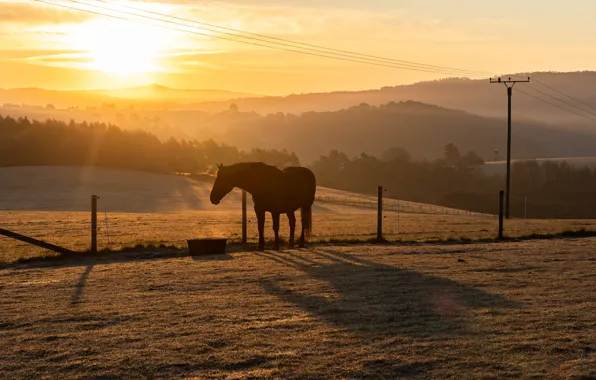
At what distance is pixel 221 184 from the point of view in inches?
748

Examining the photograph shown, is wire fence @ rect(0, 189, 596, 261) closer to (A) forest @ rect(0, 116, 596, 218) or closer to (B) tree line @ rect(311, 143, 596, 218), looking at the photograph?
(A) forest @ rect(0, 116, 596, 218)

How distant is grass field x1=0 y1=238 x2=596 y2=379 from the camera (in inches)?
306

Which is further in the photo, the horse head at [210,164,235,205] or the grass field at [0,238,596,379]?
the horse head at [210,164,235,205]

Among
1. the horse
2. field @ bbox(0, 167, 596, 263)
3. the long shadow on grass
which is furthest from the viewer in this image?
field @ bbox(0, 167, 596, 263)

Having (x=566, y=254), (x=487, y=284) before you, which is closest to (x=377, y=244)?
(x=566, y=254)

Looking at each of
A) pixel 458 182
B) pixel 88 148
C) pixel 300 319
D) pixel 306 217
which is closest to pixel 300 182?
pixel 306 217

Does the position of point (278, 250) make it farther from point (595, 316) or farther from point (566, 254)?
point (595, 316)

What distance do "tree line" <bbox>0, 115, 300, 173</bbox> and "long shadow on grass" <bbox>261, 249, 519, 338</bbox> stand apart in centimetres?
8341

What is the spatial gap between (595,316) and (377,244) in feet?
35.9

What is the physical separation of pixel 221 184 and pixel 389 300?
8.59 metres

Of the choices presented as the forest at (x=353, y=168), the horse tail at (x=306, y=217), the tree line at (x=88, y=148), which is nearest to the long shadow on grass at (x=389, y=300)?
the horse tail at (x=306, y=217)

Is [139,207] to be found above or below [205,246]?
below

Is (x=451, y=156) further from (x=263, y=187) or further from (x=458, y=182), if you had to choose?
(x=263, y=187)

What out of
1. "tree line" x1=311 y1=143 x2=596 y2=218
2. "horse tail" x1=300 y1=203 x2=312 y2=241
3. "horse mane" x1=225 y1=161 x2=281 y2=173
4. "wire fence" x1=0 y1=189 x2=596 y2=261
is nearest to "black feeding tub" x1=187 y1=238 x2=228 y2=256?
"horse mane" x1=225 y1=161 x2=281 y2=173
